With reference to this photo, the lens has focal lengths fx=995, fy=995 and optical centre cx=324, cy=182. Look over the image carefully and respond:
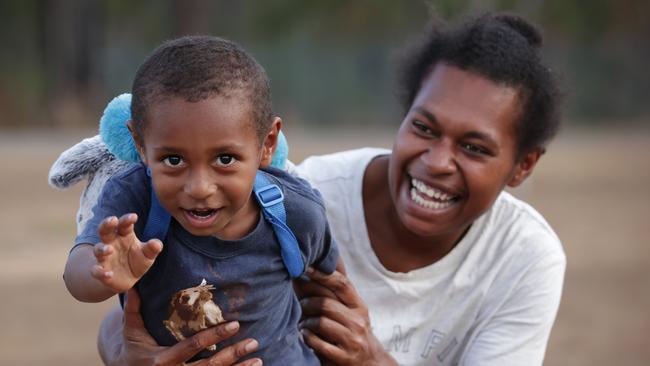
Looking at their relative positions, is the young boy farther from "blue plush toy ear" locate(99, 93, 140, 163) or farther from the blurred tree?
the blurred tree

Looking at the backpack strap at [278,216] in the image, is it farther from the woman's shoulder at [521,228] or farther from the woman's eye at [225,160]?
the woman's shoulder at [521,228]

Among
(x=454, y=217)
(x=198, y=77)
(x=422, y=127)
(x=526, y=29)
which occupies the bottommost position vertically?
(x=454, y=217)

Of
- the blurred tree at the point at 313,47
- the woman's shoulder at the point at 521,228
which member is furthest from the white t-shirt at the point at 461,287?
the blurred tree at the point at 313,47

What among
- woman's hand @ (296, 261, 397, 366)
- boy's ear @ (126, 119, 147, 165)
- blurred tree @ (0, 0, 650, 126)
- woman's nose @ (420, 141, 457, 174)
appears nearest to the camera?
boy's ear @ (126, 119, 147, 165)

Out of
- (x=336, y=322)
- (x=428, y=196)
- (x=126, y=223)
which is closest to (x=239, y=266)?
(x=126, y=223)

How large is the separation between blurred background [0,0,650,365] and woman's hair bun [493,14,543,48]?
11.4 feet

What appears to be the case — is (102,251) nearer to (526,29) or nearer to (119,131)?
(119,131)

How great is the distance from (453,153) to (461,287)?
53cm

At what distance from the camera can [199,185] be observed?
7.60 feet

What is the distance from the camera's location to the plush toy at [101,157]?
274 centimetres

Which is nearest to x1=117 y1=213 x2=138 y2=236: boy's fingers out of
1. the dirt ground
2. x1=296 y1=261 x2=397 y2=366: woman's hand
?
x1=296 y1=261 x2=397 y2=366: woman's hand

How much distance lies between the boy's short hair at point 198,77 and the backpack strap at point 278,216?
0.20 meters

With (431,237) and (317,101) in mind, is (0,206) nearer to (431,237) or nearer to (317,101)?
(431,237)

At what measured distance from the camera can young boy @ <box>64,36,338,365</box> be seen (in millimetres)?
2334
